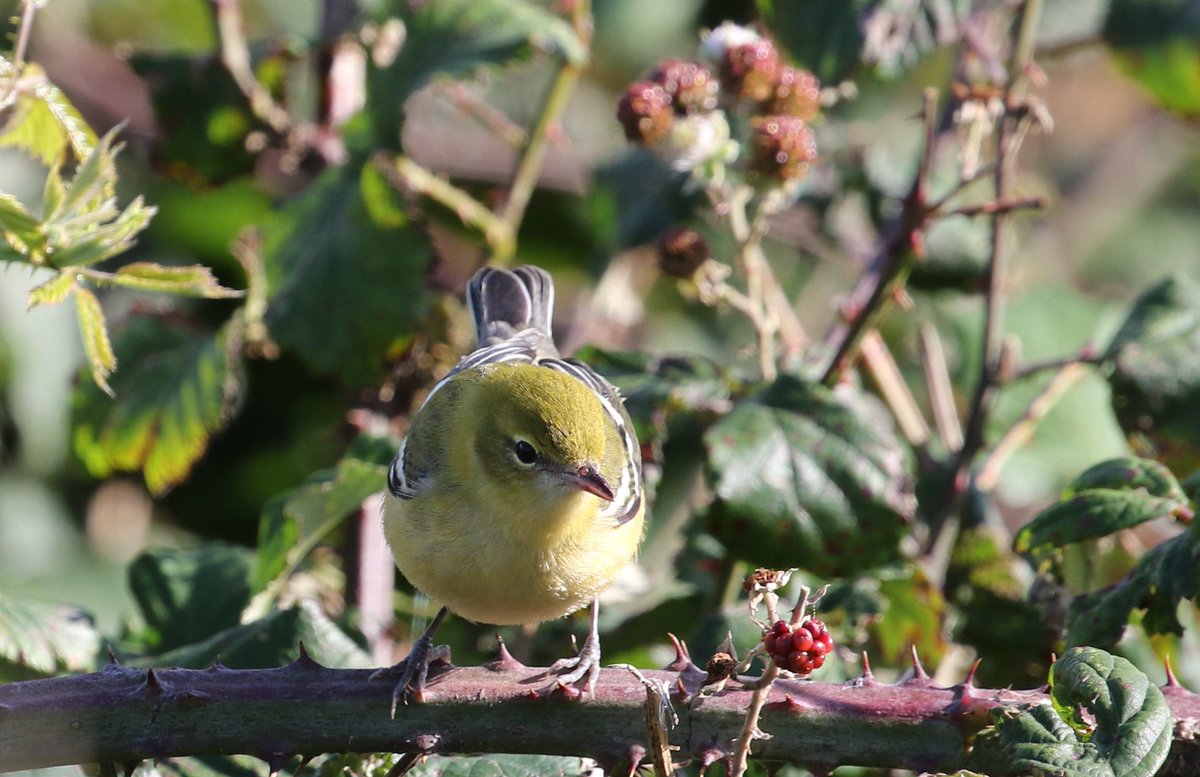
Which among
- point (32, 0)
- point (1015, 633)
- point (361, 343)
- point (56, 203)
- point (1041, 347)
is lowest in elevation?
point (1015, 633)

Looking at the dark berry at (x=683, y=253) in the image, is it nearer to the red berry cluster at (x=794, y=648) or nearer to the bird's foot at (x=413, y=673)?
the bird's foot at (x=413, y=673)

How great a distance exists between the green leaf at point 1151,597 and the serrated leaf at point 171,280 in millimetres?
1571

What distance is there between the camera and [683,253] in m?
3.22

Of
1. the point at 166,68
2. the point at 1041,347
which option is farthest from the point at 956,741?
the point at 166,68

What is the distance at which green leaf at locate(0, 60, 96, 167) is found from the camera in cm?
222

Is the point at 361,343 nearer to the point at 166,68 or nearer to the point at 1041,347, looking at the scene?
the point at 166,68

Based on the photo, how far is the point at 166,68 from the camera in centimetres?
395

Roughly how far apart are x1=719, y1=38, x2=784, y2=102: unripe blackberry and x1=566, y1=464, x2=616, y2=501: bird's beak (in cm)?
90

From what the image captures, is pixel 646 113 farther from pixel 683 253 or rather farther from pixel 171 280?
pixel 171 280

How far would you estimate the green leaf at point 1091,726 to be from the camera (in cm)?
194

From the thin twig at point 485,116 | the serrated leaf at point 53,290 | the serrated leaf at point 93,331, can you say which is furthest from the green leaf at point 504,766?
the thin twig at point 485,116

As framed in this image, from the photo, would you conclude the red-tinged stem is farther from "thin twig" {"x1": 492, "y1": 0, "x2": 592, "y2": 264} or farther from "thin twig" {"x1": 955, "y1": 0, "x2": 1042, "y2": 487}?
"thin twig" {"x1": 492, "y1": 0, "x2": 592, "y2": 264}

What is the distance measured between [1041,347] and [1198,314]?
1269 millimetres

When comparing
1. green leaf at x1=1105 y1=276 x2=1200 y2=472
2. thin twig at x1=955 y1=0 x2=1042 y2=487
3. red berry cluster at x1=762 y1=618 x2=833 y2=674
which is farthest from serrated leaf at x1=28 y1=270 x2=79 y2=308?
green leaf at x1=1105 y1=276 x2=1200 y2=472
